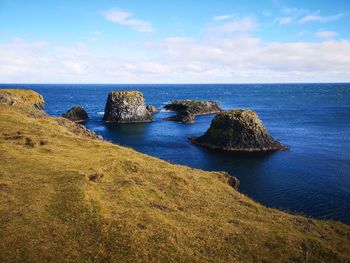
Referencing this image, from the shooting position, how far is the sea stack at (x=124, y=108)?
109 meters

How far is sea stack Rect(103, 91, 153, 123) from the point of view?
109m

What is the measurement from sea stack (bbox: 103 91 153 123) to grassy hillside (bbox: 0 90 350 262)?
70.2 meters

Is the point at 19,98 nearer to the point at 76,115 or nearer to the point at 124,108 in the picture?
the point at 76,115

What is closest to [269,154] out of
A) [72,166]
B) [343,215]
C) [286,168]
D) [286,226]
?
[286,168]

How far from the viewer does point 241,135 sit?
6856 centimetres

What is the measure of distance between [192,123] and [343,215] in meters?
74.5

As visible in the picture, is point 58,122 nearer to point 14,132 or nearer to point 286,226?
point 14,132

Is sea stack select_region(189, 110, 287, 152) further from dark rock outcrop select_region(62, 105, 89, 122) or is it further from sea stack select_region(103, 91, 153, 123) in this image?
dark rock outcrop select_region(62, 105, 89, 122)

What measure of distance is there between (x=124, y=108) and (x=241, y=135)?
5355cm

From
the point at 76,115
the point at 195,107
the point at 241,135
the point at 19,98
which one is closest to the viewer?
the point at 241,135

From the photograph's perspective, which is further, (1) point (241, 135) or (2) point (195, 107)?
(2) point (195, 107)

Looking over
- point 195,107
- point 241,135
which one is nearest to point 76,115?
point 195,107

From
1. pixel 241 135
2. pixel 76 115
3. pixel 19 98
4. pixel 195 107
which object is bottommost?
pixel 241 135

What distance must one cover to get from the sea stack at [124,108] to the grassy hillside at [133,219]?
70243 mm
